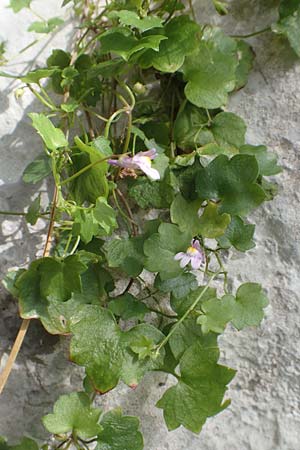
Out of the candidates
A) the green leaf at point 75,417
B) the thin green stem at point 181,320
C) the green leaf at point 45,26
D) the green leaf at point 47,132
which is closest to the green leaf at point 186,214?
the thin green stem at point 181,320

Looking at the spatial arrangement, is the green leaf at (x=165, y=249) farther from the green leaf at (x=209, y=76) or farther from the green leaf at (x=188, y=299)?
the green leaf at (x=209, y=76)

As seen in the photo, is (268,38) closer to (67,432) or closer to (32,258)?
(32,258)

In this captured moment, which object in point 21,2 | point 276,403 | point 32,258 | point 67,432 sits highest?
point 21,2

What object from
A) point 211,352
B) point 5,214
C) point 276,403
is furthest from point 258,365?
point 5,214

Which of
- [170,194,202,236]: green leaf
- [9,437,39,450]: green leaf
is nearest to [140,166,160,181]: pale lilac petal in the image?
[170,194,202,236]: green leaf

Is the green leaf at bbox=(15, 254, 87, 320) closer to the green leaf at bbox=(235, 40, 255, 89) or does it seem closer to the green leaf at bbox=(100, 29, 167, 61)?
the green leaf at bbox=(100, 29, 167, 61)

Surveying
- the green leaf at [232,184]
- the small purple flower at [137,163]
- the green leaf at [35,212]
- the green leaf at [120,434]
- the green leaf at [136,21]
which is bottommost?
the green leaf at [120,434]

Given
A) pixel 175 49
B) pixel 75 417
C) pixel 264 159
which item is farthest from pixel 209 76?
pixel 75 417
